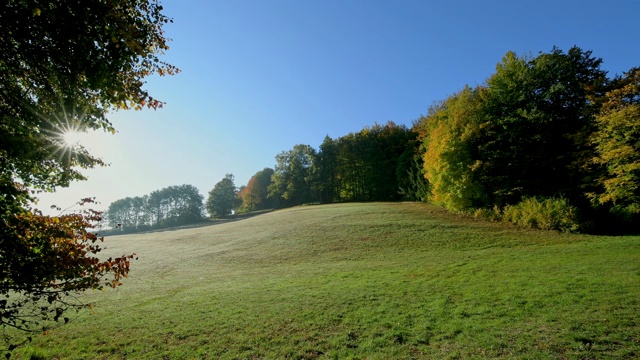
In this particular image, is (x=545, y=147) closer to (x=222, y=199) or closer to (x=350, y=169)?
(x=350, y=169)

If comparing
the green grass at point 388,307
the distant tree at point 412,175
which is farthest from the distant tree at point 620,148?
the distant tree at point 412,175

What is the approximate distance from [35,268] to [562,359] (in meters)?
11.3

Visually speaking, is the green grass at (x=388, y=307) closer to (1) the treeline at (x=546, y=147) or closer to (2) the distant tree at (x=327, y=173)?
(1) the treeline at (x=546, y=147)

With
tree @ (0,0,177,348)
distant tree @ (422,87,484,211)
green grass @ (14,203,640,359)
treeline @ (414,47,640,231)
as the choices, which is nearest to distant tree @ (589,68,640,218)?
treeline @ (414,47,640,231)

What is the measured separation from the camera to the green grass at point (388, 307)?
25.1 feet

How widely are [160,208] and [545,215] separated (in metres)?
135

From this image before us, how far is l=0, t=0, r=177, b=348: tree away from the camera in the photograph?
516cm

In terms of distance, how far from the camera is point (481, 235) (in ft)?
83.0

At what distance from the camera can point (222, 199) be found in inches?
4001

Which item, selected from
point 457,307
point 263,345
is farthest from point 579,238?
point 263,345

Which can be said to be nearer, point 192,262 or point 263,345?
point 263,345

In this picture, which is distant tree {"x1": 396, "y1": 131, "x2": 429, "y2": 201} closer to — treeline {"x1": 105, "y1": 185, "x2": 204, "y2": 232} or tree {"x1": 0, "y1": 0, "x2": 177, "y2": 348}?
tree {"x1": 0, "y1": 0, "x2": 177, "y2": 348}

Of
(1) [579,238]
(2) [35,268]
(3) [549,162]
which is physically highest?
(3) [549,162]

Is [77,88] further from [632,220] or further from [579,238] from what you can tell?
[632,220]
